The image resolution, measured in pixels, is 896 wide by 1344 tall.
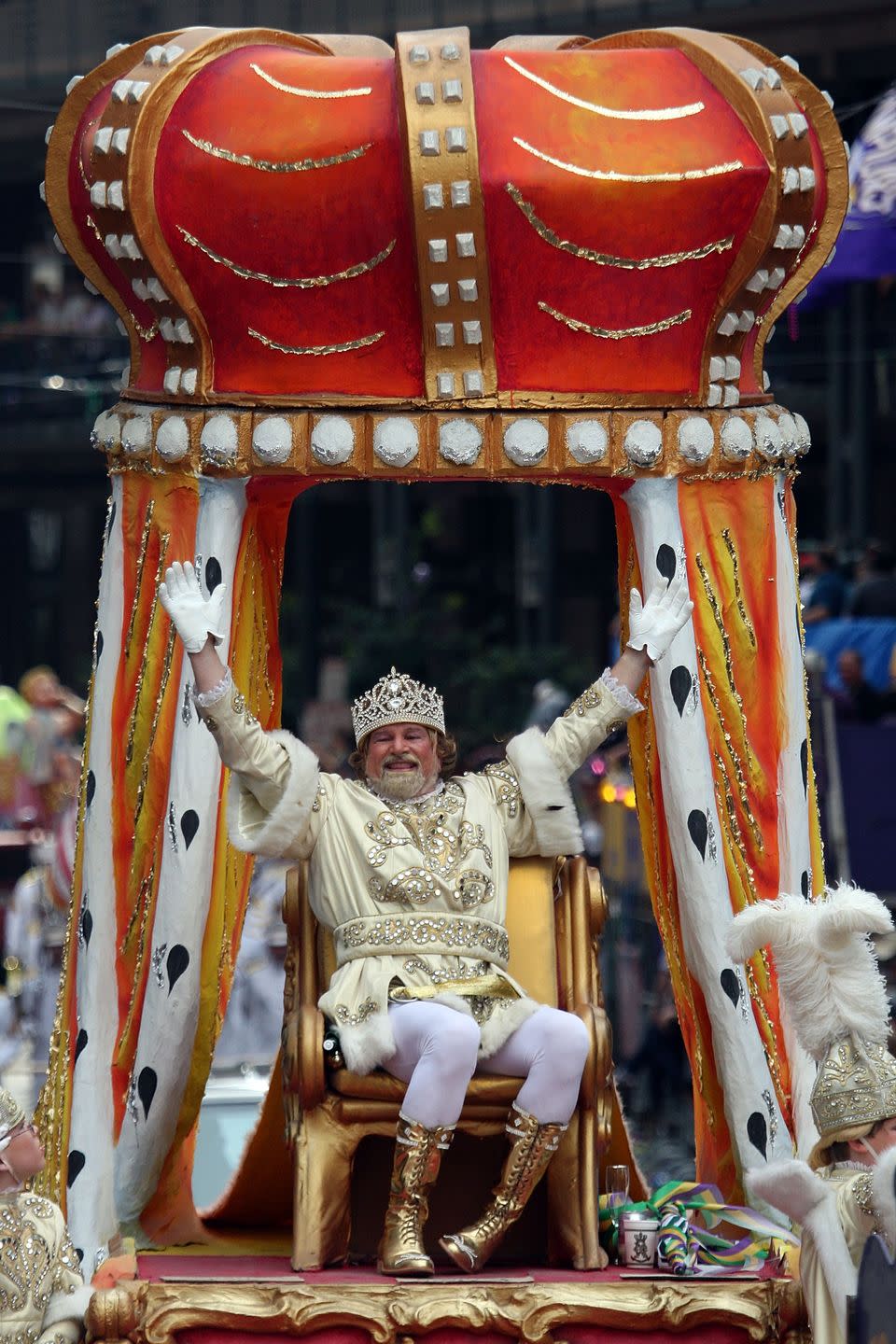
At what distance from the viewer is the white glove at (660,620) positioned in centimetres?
692

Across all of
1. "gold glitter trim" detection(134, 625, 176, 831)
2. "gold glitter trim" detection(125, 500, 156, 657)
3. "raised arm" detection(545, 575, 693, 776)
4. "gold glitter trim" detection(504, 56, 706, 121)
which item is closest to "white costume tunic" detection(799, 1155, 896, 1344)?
"raised arm" detection(545, 575, 693, 776)

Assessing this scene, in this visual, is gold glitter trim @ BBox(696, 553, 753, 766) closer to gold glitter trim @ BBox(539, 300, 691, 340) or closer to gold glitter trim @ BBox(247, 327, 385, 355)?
gold glitter trim @ BBox(539, 300, 691, 340)

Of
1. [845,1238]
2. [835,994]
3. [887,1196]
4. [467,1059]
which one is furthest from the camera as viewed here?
[467,1059]

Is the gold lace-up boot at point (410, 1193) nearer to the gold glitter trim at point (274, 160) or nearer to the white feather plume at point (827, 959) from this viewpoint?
the white feather plume at point (827, 959)

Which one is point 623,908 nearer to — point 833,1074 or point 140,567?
point 140,567

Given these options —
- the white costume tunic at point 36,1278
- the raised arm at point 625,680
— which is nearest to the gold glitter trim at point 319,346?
the raised arm at point 625,680

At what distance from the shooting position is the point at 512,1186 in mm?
6715

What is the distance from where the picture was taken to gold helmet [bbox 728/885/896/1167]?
6246 mm

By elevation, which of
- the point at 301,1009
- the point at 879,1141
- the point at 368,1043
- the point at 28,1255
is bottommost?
the point at 28,1255

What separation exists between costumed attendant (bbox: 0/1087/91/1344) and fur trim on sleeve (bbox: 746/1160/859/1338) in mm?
1542

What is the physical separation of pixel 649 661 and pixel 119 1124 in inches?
71.6

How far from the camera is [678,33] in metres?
7.41

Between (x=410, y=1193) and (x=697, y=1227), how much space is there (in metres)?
0.84

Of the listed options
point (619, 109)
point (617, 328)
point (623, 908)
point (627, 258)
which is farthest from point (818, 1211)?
point (623, 908)
